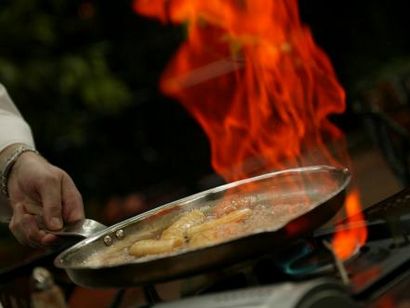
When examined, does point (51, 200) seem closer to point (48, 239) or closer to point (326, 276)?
point (48, 239)

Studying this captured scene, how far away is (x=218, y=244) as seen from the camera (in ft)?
4.97

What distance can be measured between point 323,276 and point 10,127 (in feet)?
4.05

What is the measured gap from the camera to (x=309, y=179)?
207 cm

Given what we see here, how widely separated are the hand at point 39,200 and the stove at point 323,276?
343 millimetres

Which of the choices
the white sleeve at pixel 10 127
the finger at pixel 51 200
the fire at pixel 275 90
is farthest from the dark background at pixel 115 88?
the finger at pixel 51 200

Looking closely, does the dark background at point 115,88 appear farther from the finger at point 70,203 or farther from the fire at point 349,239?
the fire at point 349,239

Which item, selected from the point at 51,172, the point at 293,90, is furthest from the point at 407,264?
the point at 293,90

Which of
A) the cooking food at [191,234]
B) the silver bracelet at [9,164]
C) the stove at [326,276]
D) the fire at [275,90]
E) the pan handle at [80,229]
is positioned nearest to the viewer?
the stove at [326,276]

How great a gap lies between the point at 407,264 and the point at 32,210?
109 centimetres

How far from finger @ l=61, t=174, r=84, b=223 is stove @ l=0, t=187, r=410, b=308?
335 millimetres

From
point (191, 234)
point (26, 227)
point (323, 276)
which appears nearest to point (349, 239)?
point (323, 276)

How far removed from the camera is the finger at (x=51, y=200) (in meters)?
1.98

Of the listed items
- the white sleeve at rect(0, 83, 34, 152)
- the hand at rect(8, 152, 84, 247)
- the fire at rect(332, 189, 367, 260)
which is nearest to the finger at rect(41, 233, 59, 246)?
the hand at rect(8, 152, 84, 247)

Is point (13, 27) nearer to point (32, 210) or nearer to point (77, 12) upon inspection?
point (77, 12)
